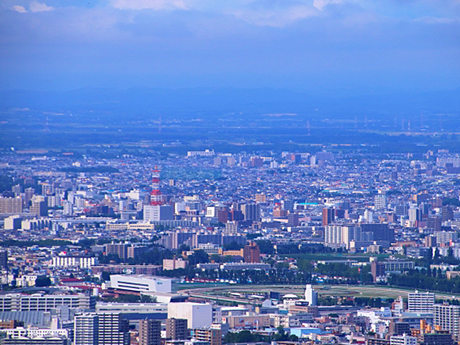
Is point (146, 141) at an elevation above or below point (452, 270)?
above

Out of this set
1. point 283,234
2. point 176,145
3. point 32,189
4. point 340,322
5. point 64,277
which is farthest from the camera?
point 176,145

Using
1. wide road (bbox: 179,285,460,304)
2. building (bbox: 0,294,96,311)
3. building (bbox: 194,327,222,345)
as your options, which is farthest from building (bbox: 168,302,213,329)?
wide road (bbox: 179,285,460,304)

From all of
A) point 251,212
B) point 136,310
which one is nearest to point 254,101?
point 251,212

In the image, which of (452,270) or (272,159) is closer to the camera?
(452,270)


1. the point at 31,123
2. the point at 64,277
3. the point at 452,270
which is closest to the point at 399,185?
the point at 31,123

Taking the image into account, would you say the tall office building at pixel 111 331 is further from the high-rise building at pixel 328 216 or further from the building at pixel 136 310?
the high-rise building at pixel 328 216

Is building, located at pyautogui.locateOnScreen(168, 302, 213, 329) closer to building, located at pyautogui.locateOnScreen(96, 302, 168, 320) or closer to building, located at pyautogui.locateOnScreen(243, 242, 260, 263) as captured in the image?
building, located at pyautogui.locateOnScreen(96, 302, 168, 320)

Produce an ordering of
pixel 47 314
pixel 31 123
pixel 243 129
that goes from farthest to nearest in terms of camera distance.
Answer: pixel 243 129 < pixel 31 123 < pixel 47 314

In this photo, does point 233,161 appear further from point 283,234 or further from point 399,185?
point 283,234

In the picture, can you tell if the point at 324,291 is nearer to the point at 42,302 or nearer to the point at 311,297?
the point at 311,297
